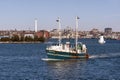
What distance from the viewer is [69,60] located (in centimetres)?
7681

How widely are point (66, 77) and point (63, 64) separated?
18.9 m

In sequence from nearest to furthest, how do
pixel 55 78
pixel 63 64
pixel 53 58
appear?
pixel 55 78, pixel 63 64, pixel 53 58

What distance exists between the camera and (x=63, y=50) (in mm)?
75312

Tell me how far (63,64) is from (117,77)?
65.3 feet

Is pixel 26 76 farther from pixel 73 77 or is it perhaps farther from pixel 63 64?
pixel 63 64

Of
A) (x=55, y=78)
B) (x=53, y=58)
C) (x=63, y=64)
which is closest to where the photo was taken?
(x=55, y=78)

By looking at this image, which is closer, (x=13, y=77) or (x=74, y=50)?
(x=13, y=77)

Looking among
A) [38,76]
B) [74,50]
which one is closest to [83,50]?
[74,50]

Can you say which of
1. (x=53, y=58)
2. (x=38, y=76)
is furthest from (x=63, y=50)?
(x=38, y=76)

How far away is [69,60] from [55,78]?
26496 millimetres

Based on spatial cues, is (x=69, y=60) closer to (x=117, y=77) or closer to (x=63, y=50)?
(x=63, y=50)

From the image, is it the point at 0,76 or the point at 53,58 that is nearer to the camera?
the point at 0,76

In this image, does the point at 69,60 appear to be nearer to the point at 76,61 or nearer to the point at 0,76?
the point at 76,61

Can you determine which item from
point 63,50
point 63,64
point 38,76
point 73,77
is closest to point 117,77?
point 73,77
